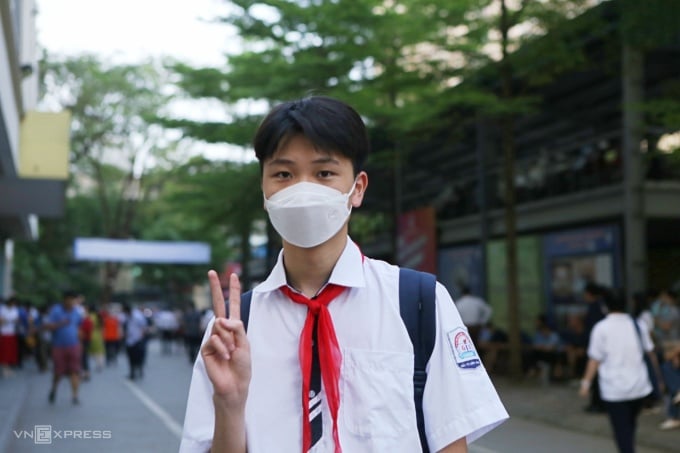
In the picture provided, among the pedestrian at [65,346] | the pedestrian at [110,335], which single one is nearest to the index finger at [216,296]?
the pedestrian at [65,346]

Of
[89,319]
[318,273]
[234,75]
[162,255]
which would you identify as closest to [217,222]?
[89,319]

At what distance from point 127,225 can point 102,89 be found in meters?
7.10

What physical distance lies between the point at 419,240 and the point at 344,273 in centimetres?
2132

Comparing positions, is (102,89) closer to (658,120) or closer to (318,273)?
(658,120)

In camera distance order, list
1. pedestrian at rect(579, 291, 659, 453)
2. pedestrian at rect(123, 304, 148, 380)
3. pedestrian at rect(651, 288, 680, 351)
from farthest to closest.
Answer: pedestrian at rect(123, 304, 148, 380) < pedestrian at rect(651, 288, 680, 351) < pedestrian at rect(579, 291, 659, 453)

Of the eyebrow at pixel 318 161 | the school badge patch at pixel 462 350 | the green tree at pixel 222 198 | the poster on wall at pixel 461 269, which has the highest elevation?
the green tree at pixel 222 198

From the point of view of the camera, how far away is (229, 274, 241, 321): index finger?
2.22 m

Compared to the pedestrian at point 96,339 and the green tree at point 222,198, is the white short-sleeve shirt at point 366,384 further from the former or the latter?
the pedestrian at point 96,339

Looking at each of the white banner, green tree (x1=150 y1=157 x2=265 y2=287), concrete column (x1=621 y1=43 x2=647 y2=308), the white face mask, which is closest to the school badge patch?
the white face mask

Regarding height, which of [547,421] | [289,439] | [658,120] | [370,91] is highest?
[370,91]

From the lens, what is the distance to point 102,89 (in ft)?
129

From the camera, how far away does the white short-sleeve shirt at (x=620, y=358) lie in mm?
7930

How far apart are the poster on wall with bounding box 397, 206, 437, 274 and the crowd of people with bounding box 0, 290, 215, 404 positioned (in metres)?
6.19

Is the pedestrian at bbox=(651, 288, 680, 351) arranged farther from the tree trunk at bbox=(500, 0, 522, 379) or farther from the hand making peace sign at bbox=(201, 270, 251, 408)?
the hand making peace sign at bbox=(201, 270, 251, 408)
